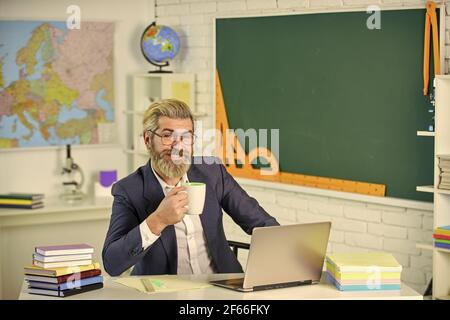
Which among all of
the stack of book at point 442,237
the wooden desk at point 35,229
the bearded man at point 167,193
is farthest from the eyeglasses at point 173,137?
the wooden desk at point 35,229

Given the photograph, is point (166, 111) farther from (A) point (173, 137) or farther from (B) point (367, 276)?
(B) point (367, 276)

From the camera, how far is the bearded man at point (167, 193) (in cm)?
286

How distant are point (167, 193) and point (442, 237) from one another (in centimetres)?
139

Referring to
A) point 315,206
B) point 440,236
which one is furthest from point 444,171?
point 315,206

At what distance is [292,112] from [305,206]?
0.53 meters

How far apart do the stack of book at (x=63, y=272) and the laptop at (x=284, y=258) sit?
1.27 feet

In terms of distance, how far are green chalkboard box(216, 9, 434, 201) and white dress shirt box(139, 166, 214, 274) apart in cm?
141

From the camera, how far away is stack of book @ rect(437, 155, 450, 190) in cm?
361

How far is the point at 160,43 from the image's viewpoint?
16.4 ft

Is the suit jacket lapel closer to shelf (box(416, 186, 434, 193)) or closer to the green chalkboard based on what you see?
shelf (box(416, 186, 434, 193))

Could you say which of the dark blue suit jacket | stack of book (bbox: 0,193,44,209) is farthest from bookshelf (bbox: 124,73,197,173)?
the dark blue suit jacket

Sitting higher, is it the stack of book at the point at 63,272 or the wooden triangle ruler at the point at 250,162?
the wooden triangle ruler at the point at 250,162

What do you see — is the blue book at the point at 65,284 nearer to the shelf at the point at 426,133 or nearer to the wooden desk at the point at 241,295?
the wooden desk at the point at 241,295
